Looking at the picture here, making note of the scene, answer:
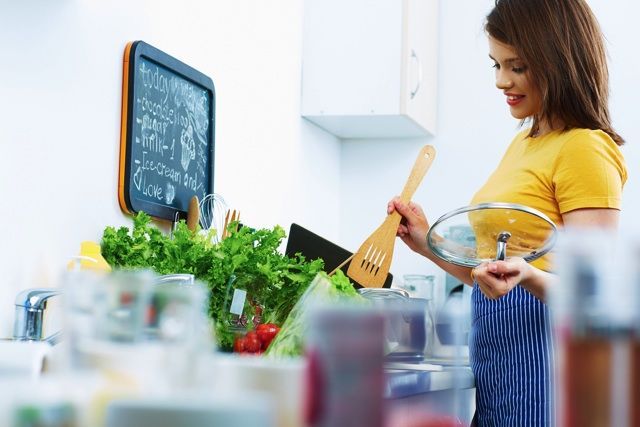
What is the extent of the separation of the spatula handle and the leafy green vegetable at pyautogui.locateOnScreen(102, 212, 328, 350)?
0.45 meters

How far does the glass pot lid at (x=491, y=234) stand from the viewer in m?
1.64

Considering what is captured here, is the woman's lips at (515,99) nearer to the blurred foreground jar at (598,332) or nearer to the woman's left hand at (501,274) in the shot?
the woman's left hand at (501,274)

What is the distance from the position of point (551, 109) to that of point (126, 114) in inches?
35.6

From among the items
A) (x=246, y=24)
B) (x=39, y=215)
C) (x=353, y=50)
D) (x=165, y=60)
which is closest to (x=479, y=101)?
(x=353, y=50)

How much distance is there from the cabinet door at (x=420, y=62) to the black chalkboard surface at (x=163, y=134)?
1038 millimetres

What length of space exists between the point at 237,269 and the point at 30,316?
0.40m

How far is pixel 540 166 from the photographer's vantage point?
6.47 feet

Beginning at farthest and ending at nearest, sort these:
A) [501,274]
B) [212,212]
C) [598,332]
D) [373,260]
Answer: [212,212] < [373,260] < [501,274] < [598,332]

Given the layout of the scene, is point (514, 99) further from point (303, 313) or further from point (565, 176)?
point (303, 313)

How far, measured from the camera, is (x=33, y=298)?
5.15 ft

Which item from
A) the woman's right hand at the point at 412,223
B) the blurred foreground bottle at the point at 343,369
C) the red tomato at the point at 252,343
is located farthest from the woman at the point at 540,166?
the blurred foreground bottle at the point at 343,369

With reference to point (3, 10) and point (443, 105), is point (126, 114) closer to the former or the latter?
point (3, 10)

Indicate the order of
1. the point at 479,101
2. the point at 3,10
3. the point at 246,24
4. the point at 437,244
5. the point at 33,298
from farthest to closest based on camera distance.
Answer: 1. the point at 479,101
2. the point at 246,24
3. the point at 437,244
4. the point at 3,10
5. the point at 33,298

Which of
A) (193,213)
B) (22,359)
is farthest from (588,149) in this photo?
(22,359)
